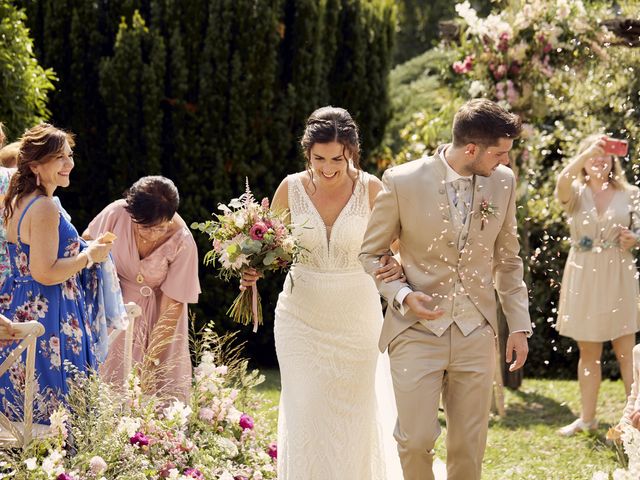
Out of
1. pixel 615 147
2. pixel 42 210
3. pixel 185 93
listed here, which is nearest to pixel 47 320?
pixel 42 210

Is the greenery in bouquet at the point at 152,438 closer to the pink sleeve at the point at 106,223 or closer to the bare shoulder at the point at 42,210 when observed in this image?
the bare shoulder at the point at 42,210

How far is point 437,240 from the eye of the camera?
4645 millimetres

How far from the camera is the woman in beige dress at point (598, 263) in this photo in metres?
7.50

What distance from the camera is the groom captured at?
4.61 m

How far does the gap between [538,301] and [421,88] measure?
5718 mm

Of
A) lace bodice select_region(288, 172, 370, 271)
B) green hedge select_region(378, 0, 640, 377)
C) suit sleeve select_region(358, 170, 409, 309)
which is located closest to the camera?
suit sleeve select_region(358, 170, 409, 309)

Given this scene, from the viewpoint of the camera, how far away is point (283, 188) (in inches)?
229

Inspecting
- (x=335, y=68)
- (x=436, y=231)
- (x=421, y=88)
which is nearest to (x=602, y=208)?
(x=436, y=231)

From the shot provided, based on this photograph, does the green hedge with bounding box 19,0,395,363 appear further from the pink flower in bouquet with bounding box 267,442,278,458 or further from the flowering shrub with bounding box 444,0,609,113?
the pink flower in bouquet with bounding box 267,442,278,458

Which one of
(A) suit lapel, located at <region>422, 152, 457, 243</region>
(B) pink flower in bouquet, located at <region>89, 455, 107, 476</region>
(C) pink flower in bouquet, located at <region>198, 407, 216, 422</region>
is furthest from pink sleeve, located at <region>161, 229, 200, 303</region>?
(A) suit lapel, located at <region>422, 152, 457, 243</region>

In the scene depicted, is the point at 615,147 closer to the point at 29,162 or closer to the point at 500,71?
the point at 500,71

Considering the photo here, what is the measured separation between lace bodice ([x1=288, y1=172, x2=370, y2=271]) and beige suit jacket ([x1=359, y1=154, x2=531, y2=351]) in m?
0.86

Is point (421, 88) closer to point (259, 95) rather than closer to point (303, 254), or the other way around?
point (259, 95)

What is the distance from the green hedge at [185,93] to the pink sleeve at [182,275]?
3.34 meters
